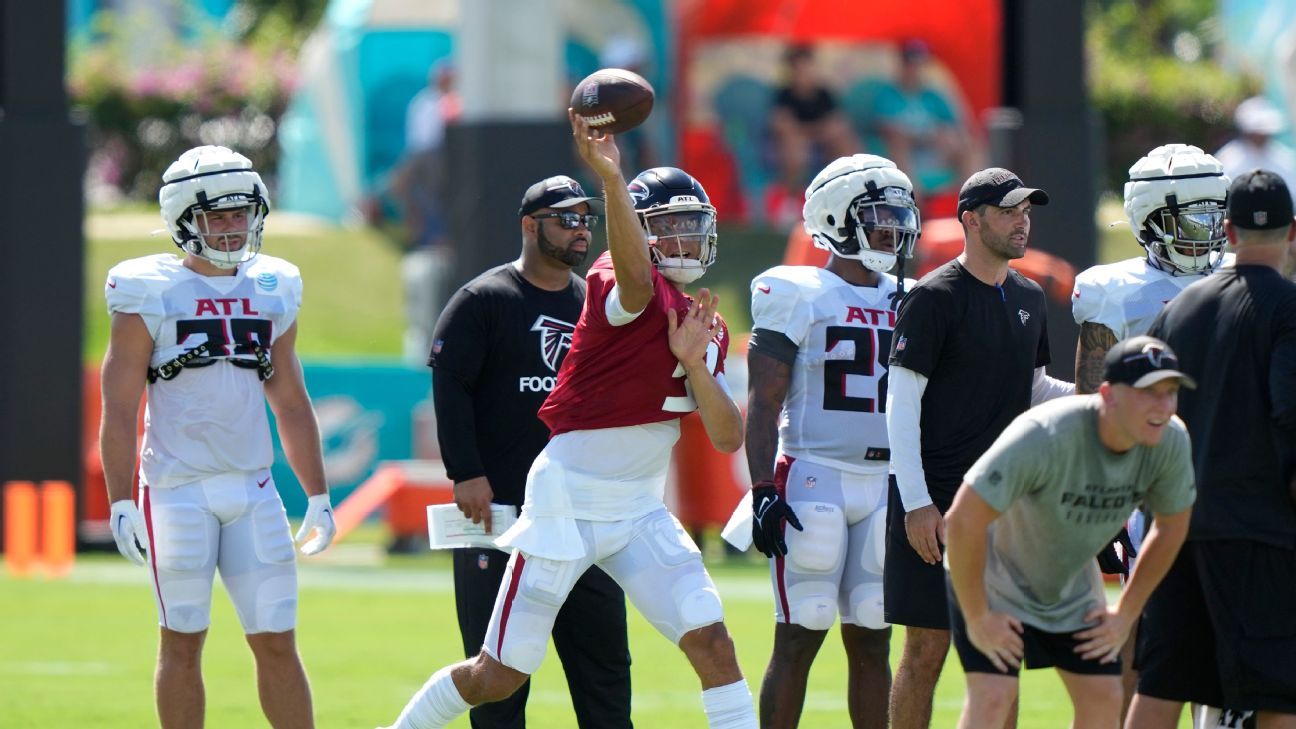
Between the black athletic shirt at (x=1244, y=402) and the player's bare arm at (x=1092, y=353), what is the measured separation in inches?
39.7

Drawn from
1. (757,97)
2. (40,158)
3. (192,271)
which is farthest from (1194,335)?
(757,97)

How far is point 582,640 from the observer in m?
6.82

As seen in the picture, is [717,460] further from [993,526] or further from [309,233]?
[309,233]

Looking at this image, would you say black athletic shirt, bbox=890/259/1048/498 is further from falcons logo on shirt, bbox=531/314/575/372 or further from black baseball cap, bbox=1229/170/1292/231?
falcons logo on shirt, bbox=531/314/575/372

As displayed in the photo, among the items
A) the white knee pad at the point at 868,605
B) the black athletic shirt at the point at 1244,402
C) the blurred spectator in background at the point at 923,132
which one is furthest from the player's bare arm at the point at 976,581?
the blurred spectator in background at the point at 923,132

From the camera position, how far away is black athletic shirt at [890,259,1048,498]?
6285mm

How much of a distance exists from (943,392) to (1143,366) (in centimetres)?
129

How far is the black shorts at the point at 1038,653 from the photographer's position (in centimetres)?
549

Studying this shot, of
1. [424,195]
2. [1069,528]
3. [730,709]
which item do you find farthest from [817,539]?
[424,195]

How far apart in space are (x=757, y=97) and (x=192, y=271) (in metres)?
16.6

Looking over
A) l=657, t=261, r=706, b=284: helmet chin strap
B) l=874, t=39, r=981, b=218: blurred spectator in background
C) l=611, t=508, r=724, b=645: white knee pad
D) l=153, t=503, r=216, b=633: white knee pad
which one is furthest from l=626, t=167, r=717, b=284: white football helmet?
l=874, t=39, r=981, b=218: blurred spectator in background

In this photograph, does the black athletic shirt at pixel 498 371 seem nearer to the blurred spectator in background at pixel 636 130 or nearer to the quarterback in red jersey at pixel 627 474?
the quarterback in red jersey at pixel 627 474

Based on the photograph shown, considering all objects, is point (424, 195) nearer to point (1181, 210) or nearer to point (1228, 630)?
point (1181, 210)

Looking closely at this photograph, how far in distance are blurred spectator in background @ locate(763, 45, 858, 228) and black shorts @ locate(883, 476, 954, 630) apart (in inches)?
652
